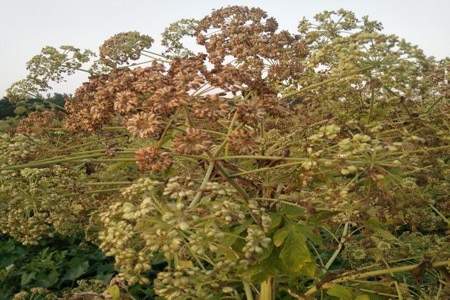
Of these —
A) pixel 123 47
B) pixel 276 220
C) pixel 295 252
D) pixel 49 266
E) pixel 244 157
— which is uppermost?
pixel 123 47

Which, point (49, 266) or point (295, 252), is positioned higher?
point (295, 252)

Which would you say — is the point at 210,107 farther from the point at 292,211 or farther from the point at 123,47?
the point at 123,47

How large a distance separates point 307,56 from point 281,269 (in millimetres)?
1765

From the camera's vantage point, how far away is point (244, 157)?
2855 millimetres

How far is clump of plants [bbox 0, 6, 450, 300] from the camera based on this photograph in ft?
9.23

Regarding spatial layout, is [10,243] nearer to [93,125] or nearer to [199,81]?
[93,125]

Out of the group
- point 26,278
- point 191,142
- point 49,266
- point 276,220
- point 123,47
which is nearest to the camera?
point 191,142

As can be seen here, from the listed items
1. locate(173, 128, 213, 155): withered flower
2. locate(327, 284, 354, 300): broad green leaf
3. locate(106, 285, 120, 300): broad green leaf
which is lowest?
locate(106, 285, 120, 300): broad green leaf

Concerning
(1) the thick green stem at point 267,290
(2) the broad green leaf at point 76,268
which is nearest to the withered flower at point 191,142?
(1) the thick green stem at point 267,290

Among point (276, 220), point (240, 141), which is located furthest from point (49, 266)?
point (240, 141)

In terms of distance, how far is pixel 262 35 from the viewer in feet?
13.5

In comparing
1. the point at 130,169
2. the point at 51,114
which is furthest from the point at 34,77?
the point at 130,169

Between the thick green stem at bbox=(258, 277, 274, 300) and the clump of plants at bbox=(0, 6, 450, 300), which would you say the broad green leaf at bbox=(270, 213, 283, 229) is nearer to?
the clump of plants at bbox=(0, 6, 450, 300)

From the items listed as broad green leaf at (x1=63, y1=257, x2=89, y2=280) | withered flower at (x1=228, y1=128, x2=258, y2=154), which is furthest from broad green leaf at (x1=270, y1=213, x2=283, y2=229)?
broad green leaf at (x1=63, y1=257, x2=89, y2=280)
